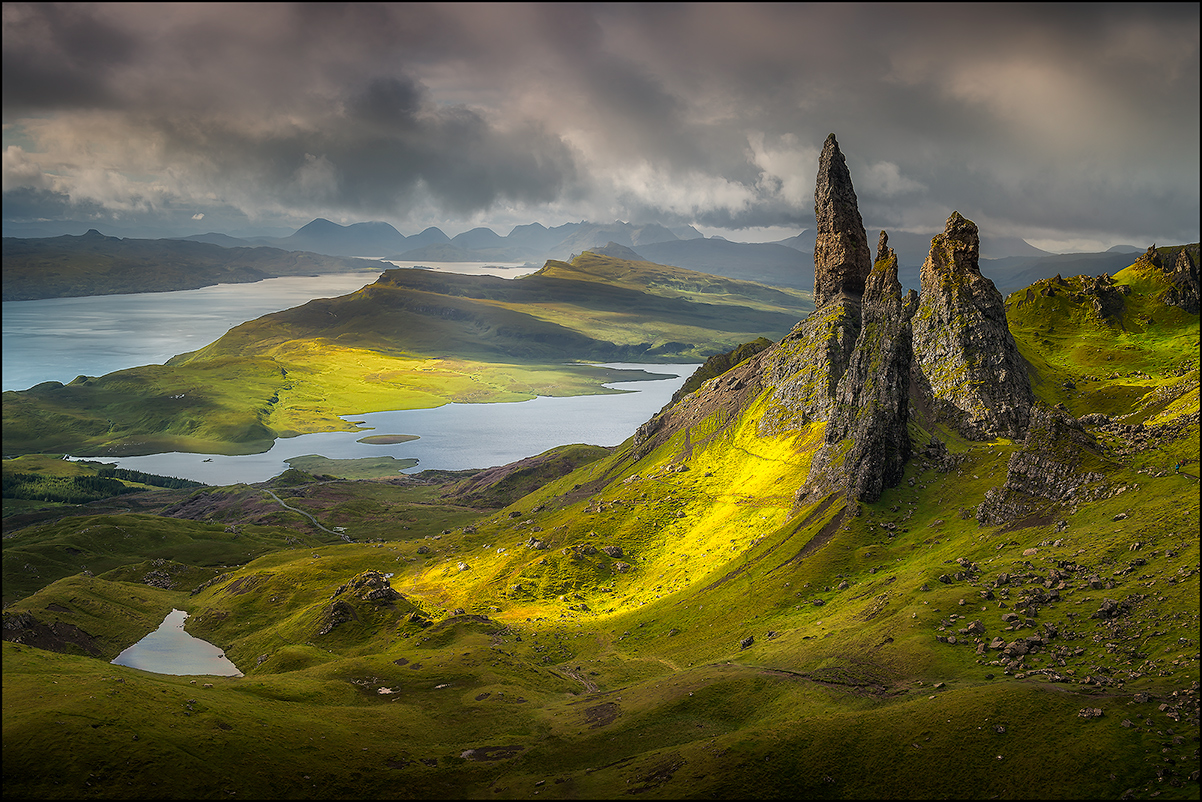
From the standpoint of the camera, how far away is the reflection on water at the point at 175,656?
515 ft

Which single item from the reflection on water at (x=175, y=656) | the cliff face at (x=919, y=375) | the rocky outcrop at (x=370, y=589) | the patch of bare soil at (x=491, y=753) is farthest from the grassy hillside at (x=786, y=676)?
the reflection on water at (x=175, y=656)

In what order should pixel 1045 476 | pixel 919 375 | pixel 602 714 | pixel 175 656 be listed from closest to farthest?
pixel 602 714
pixel 1045 476
pixel 175 656
pixel 919 375

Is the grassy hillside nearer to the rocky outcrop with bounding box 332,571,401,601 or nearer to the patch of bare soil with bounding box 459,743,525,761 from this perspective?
the patch of bare soil with bounding box 459,743,525,761

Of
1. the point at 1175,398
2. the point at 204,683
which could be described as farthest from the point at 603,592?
the point at 1175,398

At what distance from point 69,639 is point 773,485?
165967 mm

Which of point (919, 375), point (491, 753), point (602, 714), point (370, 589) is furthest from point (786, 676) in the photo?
point (370, 589)

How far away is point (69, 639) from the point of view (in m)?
165

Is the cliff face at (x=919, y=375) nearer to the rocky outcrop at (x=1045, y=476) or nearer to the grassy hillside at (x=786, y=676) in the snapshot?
the grassy hillside at (x=786, y=676)

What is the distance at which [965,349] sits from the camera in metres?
173

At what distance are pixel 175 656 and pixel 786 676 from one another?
140 meters

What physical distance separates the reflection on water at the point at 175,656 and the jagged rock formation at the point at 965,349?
550ft

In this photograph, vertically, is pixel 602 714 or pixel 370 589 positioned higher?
pixel 602 714

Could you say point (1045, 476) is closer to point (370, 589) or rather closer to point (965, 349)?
point (965, 349)

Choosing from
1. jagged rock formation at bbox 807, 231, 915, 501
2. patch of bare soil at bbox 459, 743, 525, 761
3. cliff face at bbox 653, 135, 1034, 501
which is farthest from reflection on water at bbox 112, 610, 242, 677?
cliff face at bbox 653, 135, 1034, 501
